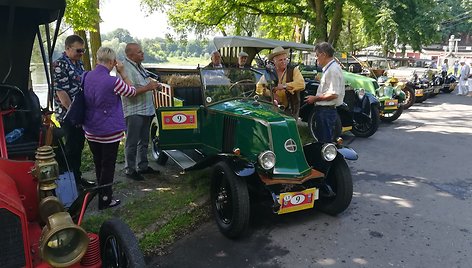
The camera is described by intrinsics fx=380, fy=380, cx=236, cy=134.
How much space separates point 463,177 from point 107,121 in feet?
17.3

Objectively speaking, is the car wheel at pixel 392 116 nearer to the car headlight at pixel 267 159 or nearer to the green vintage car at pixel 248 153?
the green vintage car at pixel 248 153

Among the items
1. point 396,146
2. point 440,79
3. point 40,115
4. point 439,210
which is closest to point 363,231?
point 439,210

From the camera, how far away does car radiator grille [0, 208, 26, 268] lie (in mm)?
1884

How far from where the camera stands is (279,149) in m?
4.10

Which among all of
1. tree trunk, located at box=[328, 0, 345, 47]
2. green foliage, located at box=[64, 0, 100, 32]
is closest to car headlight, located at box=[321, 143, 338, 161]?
green foliage, located at box=[64, 0, 100, 32]

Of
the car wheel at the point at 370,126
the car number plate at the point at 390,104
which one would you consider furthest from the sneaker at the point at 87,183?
the car number plate at the point at 390,104

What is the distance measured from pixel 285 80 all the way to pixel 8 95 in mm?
3428

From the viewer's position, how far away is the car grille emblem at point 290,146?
13.6 ft

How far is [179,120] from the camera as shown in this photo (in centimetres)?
531

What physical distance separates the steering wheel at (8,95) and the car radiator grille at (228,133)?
7.28 ft

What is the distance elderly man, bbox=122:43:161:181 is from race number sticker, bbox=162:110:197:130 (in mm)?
216

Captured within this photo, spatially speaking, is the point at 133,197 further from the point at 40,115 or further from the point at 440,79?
the point at 440,79

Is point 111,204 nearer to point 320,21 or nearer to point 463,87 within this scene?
point 320,21

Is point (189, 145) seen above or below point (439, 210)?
above
